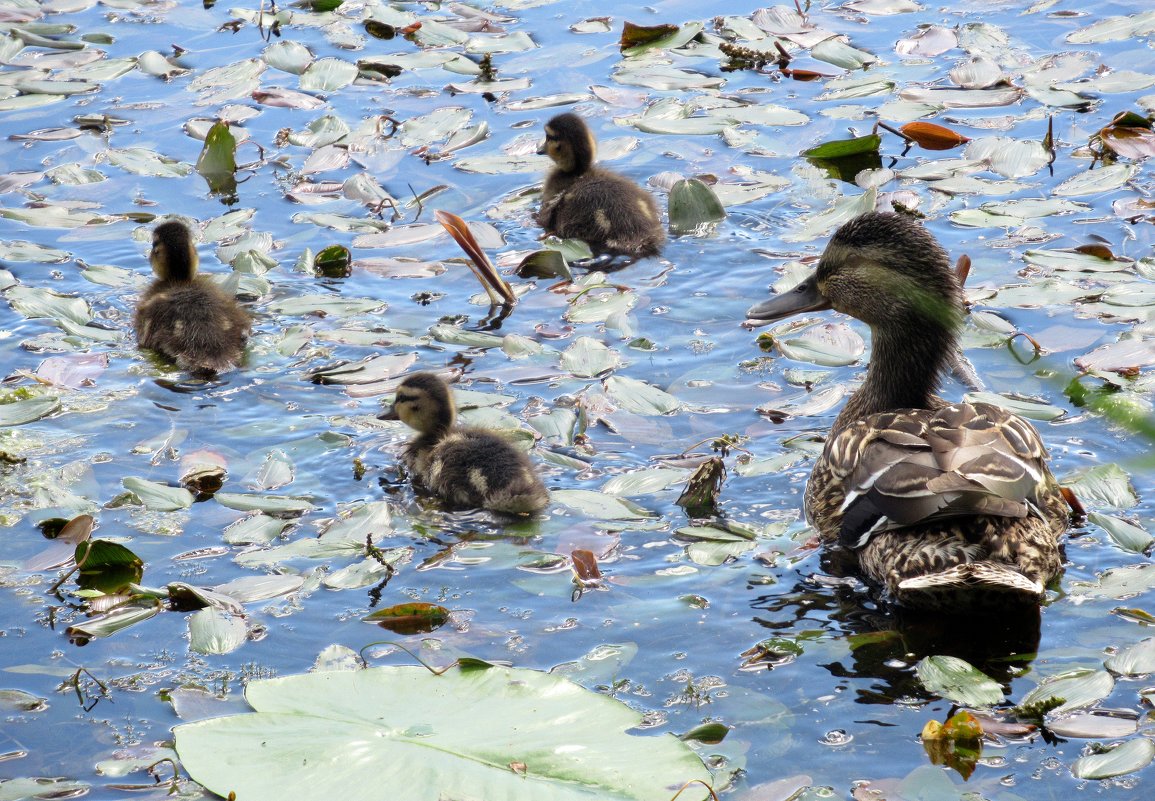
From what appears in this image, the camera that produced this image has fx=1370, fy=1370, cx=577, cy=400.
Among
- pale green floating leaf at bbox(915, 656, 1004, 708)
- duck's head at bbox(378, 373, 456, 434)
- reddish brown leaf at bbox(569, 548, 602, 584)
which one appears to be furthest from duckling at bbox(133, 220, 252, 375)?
pale green floating leaf at bbox(915, 656, 1004, 708)

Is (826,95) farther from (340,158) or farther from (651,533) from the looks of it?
(651,533)

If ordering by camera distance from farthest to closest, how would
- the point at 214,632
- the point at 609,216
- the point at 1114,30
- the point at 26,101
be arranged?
the point at 1114,30 → the point at 26,101 → the point at 609,216 → the point at 214,632

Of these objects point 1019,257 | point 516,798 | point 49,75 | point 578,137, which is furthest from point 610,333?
point 49,75

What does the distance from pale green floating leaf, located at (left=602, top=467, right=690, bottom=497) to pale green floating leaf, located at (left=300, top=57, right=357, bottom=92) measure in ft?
12.6

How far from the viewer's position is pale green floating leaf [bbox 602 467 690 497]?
432 centimetres

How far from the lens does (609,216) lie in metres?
5.89

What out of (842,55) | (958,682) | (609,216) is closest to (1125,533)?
(958,682)

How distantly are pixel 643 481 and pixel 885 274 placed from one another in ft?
3.33

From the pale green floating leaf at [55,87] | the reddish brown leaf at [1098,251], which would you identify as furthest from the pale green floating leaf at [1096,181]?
the pale green floating leaf at [55,87]

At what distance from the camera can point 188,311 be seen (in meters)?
5.23

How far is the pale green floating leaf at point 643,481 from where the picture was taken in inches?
170

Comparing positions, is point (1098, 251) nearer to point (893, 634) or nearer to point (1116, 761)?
point (893, 634)

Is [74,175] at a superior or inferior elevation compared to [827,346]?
superior

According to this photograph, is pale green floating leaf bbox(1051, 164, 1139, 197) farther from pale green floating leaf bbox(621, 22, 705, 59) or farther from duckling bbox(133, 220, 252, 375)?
duckling bbox(133, 220, 252, 375)
